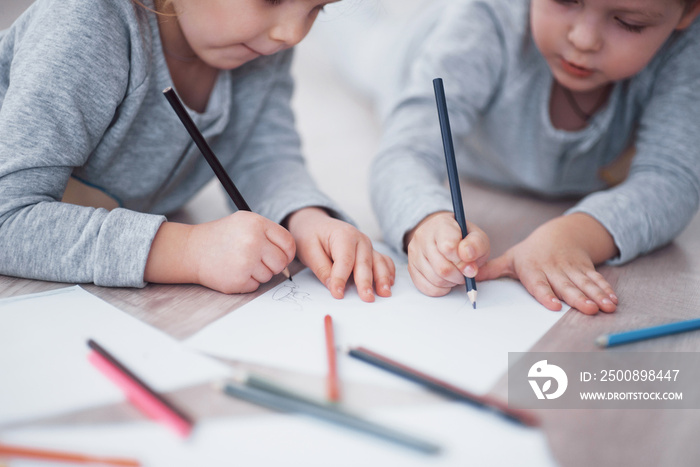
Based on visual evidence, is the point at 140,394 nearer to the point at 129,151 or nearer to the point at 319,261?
the point at 319,261

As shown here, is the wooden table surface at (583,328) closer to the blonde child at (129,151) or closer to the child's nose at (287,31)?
the blonde child at (129,151)

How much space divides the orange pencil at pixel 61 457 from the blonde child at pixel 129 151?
149mm

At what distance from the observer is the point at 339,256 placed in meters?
0.39

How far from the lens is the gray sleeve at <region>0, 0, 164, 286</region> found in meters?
0.36

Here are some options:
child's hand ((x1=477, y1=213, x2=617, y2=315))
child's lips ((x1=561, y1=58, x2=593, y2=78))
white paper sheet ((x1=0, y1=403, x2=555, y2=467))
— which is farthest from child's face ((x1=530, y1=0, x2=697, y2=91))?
white paper sheet ((x1=0, y1=403, x2=555, y2=467))

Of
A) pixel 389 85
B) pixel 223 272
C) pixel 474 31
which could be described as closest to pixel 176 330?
pixel 223 272

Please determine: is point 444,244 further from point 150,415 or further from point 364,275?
point 150,415

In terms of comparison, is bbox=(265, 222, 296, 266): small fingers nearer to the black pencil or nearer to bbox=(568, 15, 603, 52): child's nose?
the black pencil

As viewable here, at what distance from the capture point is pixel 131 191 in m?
0.50

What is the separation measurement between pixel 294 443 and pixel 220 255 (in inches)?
6.4

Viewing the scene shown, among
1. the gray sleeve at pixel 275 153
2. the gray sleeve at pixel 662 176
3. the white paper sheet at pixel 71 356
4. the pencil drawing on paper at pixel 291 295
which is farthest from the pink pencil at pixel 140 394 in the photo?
the gray sleeve at pixel 662 176

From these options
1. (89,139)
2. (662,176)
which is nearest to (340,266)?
(89,139)

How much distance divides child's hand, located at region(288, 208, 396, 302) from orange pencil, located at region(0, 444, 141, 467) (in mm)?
177
